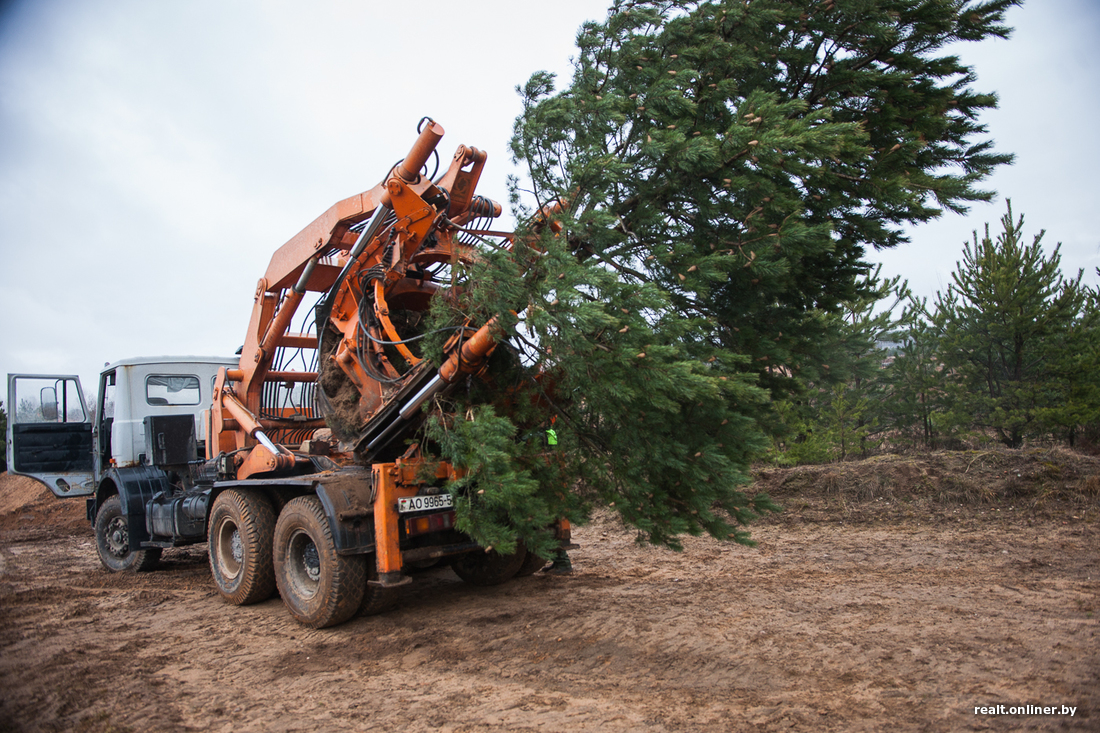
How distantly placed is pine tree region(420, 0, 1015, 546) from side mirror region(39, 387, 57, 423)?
843 centimetres

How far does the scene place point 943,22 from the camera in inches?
190

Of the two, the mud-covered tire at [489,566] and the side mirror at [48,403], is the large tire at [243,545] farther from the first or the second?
the side mirror at [48,403]

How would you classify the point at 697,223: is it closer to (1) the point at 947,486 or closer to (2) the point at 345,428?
(2) the point at 345,428

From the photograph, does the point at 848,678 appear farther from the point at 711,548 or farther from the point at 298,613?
the point at 711,548

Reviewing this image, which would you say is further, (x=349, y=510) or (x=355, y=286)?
(x=355, y=286)

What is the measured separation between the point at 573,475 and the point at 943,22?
4.23 m

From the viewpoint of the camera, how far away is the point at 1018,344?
45.7ft

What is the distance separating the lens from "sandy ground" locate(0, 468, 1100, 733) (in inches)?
145

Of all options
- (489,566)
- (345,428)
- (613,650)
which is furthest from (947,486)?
(345,428)

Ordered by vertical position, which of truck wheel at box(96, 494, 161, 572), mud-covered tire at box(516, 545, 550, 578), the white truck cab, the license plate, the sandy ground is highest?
the white truck cab

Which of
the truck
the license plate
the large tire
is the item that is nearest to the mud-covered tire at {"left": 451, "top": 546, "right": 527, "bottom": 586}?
the truck

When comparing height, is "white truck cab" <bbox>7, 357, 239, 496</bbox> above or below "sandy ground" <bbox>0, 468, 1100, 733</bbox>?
above

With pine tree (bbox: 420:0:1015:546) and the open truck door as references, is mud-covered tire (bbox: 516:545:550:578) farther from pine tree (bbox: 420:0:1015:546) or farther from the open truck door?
the open truck door

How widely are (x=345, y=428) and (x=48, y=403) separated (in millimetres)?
7056
